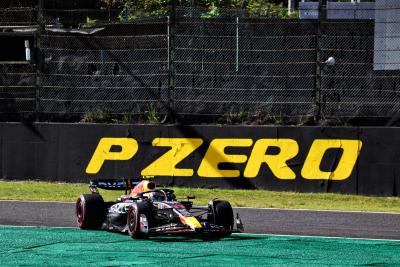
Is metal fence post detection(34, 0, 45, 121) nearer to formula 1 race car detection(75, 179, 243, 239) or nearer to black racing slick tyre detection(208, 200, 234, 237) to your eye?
formula 1 race car detection(75, 179, 243, 239)

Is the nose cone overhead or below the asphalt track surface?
overhead

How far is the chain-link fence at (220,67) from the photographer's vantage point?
17734mm

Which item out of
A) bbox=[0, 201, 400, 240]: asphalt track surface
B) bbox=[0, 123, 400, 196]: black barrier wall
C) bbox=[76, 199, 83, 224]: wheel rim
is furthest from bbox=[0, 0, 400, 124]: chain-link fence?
bbox=[76, 199, 83, 224]: wheel rim

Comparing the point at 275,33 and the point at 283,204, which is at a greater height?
the point at 275,33

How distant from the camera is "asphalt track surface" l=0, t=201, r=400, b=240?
12.6 m

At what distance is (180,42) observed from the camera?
18547 mm

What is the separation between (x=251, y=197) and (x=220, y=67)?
271 cm

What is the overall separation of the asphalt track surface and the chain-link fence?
11.5 ft

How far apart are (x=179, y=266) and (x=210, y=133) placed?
8527 millimetres

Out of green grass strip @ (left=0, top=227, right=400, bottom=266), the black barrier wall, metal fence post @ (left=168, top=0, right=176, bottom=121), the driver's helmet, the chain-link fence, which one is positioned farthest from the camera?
metal fence post @ (left=168, top=0, right=176, bottom=121)

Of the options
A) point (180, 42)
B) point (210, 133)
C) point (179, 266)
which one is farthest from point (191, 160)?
point (179, 266)

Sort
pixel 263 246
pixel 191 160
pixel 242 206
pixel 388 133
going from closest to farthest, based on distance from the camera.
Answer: pixel 263 246 → pixel 242 206 → pixel 388 133 → pixel 191 160

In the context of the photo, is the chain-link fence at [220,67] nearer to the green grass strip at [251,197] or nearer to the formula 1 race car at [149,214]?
the green grass strip at [251,197]

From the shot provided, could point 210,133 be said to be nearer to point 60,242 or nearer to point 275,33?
point 275,33
